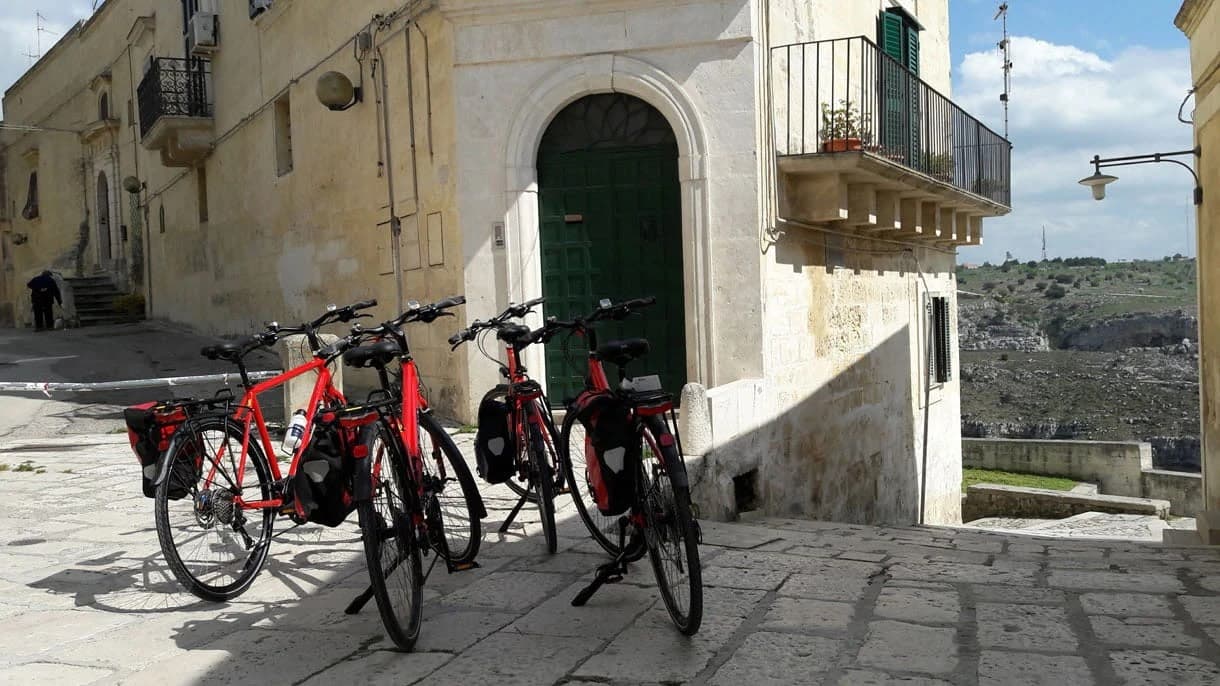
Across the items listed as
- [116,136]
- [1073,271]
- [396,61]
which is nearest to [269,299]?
[396,61]

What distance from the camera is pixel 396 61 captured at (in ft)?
37.3

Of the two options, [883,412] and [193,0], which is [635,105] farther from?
[193,0]

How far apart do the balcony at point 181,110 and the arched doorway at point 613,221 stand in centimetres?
1031

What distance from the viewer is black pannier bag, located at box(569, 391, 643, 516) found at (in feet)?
13.9

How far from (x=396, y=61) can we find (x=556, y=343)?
11.4ft

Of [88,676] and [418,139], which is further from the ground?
[418,139]

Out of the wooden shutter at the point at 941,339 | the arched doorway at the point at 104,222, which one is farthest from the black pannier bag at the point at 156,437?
the arched doorway at the point at 104,222

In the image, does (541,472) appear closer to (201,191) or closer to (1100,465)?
(201,191)

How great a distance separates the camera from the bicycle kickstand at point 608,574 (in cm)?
455

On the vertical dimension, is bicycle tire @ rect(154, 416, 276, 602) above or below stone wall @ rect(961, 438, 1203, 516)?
above

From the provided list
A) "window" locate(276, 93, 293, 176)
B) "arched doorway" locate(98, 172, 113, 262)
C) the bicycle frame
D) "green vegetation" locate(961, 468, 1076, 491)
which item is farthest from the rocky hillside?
"arched doorway" locate(98, 172, 113, 262)

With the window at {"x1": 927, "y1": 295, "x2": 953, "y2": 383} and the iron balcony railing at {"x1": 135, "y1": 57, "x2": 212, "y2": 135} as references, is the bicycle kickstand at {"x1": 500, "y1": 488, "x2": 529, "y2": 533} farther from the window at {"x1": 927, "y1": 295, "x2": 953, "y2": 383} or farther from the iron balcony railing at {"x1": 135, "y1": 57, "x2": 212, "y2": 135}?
the iron balcony railing at {"x1": 135, "y1": 57, "x2": 212, "y2": 135}

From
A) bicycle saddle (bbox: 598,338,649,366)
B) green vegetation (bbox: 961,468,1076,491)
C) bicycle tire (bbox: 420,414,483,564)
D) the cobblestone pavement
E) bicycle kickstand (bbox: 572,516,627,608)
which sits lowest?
green vegetation (bbox: 961,468,1076,491)

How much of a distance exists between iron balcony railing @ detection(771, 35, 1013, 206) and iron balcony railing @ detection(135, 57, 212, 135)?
11617 mm
